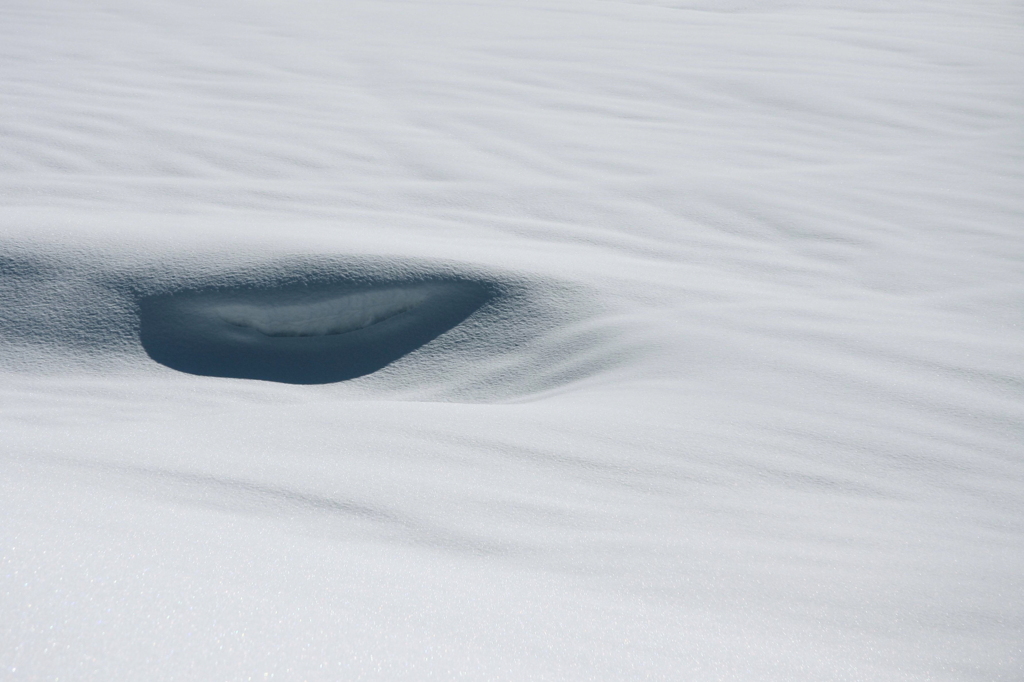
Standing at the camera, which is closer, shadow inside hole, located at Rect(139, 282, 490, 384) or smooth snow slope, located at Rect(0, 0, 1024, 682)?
smooth snow slope, located at Rect(0, 0, 1024, 682)

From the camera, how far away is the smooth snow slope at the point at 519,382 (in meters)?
0.90

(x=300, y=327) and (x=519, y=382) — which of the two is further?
(x=300, y=327)

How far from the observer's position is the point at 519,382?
1.92 m

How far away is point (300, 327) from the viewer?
83.0 inches

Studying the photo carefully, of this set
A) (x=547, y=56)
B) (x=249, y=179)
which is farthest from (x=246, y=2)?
(x=249, y=179)

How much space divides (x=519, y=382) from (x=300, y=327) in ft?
1.99

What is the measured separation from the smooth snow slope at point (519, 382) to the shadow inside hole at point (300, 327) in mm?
18

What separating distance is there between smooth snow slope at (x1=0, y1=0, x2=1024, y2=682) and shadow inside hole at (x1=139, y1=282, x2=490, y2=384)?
18 millimetres

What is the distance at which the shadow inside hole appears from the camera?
200 centimetres

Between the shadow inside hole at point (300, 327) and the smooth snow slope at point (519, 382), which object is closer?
the smooth snow slope at point (519, 382)

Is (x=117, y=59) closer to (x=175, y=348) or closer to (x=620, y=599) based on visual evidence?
(x=175, y=348)

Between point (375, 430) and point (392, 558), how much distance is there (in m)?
0.48

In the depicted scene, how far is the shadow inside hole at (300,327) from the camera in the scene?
2004 mm

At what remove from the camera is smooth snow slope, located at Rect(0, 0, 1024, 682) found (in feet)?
2.95
